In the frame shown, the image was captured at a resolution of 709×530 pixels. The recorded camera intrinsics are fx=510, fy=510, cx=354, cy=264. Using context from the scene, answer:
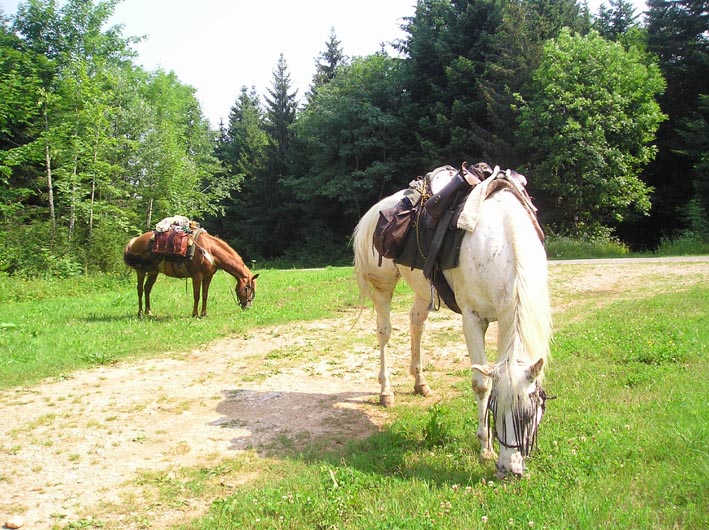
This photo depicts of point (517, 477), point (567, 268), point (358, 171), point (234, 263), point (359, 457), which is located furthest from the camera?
point (358, 171)

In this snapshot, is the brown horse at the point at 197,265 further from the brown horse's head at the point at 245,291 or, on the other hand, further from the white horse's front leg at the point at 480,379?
the white horse's front leg at the point at 480,379

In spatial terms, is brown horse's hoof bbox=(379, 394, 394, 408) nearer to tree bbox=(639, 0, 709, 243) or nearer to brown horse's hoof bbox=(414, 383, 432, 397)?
brown horse's hoof bbox=(414, 383, 432, 397)

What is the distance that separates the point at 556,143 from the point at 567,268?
10263 millimetres

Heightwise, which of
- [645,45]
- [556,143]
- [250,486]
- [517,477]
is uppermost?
[645,45]

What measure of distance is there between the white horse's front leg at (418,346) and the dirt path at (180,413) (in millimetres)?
218

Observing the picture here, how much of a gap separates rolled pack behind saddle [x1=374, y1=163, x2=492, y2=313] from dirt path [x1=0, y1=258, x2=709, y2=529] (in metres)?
1.61

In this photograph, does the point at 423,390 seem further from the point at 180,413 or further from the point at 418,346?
the point at 180,413

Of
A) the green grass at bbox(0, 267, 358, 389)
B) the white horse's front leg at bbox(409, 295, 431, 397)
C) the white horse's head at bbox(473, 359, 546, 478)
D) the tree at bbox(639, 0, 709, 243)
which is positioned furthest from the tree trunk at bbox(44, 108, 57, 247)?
the tree at bbox(639, 0, 709, 243)

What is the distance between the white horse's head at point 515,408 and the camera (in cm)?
314

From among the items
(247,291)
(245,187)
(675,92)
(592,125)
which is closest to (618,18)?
(675,92)

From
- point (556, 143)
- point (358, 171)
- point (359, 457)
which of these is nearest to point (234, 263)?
point (359, 457)

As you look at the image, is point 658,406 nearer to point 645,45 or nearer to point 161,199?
point 161,199

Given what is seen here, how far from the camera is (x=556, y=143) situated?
22.9 meters

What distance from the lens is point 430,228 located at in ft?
14.3
